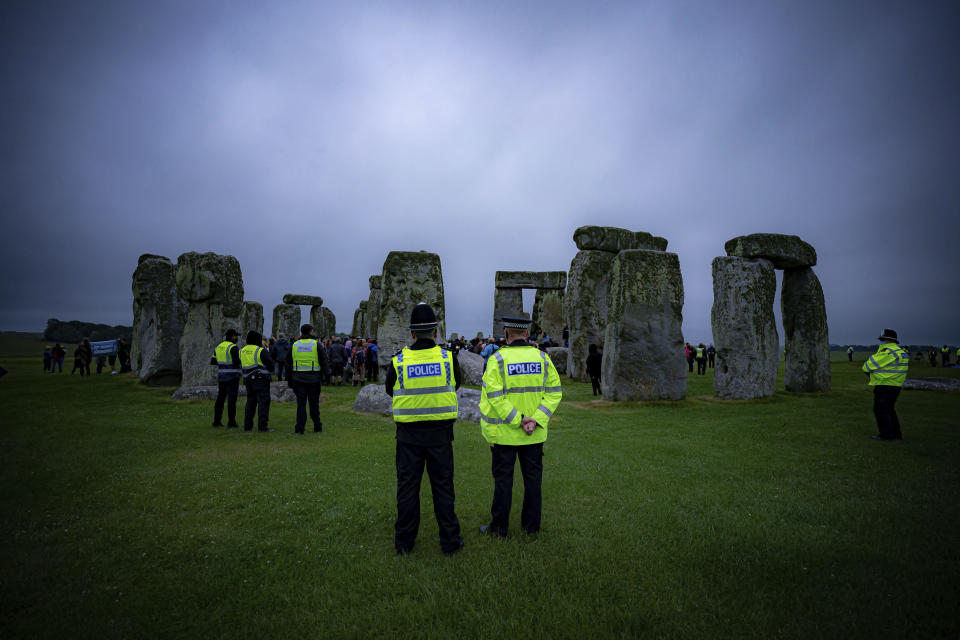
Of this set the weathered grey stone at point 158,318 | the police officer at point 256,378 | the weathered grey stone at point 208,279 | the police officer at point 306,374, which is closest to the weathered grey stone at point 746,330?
the police officer at point 306,374

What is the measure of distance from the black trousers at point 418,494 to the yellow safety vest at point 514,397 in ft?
1.60

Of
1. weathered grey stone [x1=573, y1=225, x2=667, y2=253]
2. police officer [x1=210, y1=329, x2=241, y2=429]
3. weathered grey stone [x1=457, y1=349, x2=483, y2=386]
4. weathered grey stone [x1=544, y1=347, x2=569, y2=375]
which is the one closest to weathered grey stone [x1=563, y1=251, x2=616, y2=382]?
weathered grey stone [x1=573, y1=225, x2=667, y2=253]

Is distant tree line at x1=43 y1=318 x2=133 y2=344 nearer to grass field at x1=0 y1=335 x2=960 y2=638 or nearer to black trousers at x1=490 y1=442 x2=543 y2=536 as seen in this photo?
grass field at x1=0 y1=335 x2=960 y2=638

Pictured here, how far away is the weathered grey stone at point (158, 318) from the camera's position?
15.0 meters

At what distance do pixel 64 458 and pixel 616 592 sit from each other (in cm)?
759

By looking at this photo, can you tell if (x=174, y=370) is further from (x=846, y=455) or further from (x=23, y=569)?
(x=846, y=455)

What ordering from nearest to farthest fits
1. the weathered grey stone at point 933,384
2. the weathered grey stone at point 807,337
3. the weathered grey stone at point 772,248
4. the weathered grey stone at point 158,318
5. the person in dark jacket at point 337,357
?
the weathered grey stone at point 772,248 → the weathered grey stone at point 933,384 → the weathered grey stone at point 807,337 → the weathered grey stone at point 158,318 → the person in dark jacket at point 337,357

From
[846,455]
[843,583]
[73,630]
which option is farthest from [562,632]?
[846,455]

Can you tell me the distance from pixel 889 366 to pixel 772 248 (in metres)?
6.14

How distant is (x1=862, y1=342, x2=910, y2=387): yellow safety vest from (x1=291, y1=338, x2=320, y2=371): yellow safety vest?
376 inches

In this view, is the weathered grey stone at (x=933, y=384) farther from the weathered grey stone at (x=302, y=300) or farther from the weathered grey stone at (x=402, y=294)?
the weathered grey stone at (x=302, y=300)

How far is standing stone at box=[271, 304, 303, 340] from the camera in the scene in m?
30.5

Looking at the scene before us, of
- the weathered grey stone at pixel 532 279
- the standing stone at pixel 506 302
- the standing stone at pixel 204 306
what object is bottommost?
the standing stone at pixel 204 306

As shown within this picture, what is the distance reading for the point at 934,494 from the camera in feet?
16.3
